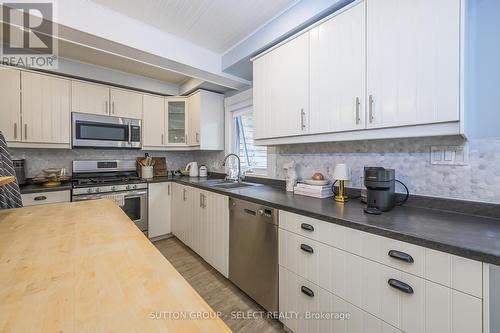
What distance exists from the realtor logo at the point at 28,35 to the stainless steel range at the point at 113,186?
1.28 metres

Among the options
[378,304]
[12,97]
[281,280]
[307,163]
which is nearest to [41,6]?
[12,97]

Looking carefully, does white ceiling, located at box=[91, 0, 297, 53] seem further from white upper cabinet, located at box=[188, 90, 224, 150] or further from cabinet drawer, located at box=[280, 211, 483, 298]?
cabinet drawer, located at box=[280, 211, 483, 298]

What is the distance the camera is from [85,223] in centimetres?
115

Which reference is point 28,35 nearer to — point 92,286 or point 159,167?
point 159,167

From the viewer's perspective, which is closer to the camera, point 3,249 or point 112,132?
point 3,249

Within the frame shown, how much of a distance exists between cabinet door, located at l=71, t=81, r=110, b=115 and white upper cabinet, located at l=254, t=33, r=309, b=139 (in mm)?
2166

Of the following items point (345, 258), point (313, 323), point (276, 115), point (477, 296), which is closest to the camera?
point (477, 296)

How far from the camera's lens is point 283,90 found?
1908mm

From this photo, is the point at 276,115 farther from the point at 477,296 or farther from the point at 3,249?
Result: the point at 3,249

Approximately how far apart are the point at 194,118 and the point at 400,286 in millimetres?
3088

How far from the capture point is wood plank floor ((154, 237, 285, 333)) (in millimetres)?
1590

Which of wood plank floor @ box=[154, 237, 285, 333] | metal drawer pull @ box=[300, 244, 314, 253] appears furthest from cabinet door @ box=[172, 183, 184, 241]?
metal drawer pull @ box=[300, 244, 314, 253]

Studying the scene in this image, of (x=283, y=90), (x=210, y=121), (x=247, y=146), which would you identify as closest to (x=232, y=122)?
(x=210, y=121)

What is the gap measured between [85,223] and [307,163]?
1807 millimetres
